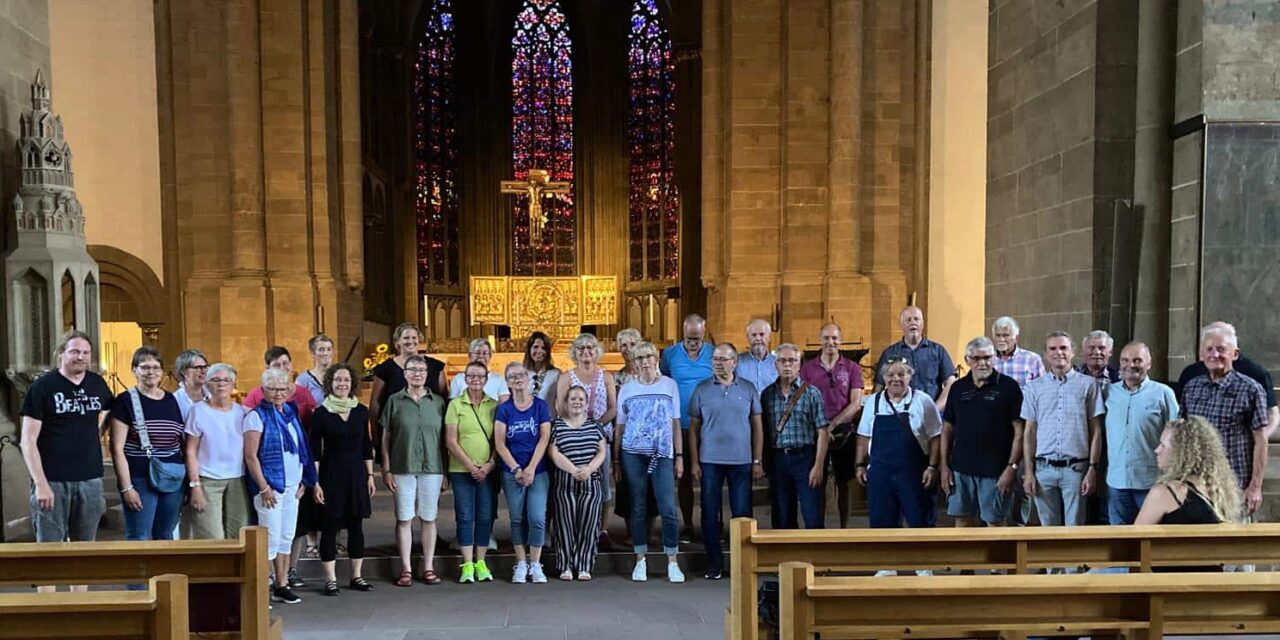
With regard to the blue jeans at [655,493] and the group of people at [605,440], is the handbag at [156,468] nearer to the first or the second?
the group of people at [605,440]

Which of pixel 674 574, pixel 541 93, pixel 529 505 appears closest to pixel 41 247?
pixel 529 505

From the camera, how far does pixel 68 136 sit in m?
14.2

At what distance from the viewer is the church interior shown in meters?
6.43

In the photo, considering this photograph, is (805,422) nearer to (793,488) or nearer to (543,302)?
(793,488)

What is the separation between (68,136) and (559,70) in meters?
16.1

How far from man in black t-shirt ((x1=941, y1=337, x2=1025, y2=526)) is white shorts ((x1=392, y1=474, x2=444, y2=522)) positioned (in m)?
3.16

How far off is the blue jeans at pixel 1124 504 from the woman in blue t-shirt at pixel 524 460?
3292 mm

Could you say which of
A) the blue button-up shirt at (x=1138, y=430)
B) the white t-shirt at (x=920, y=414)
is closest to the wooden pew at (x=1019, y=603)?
the blue button-up shirt at (x=1138, y=430)

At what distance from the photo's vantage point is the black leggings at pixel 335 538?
5.70m

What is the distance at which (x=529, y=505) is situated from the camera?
592 cm


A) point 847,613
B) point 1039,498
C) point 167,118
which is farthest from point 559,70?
point 847,613

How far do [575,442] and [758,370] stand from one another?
149cm

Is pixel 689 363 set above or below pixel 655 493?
above

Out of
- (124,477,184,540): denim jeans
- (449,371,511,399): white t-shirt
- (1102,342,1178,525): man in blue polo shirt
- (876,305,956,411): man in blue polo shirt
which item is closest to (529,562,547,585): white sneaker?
(449,371,511,399): white t-shirt
